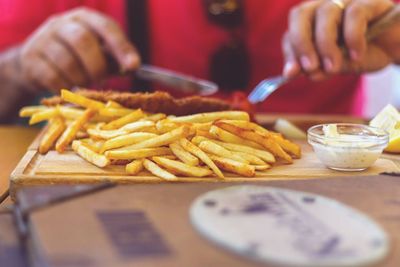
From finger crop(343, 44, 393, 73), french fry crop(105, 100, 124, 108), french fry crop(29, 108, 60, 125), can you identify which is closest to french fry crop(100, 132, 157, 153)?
french fry crop(105, 100, 124, 108)

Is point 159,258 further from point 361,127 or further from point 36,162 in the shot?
point 361,127

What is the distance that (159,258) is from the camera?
0.89m

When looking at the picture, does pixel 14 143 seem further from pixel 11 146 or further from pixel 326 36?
pixel 326 36

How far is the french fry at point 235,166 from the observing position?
1.38 m

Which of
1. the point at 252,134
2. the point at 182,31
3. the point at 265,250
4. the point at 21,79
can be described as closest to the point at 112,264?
the point at 265,250

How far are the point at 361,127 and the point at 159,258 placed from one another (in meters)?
0.83

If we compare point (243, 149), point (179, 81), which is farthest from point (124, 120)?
point (179, 81)

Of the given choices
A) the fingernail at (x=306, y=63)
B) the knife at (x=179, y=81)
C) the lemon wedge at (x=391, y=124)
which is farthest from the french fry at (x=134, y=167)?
the fingernail at (x=306, y=63)

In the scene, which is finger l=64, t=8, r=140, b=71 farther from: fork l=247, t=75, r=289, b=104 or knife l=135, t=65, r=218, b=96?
fork l=247, t=75, r=289, b=104

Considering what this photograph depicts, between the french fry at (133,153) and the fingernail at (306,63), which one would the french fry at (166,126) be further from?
the fingernail at (306,63)

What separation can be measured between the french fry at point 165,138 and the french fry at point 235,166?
0.09 meters

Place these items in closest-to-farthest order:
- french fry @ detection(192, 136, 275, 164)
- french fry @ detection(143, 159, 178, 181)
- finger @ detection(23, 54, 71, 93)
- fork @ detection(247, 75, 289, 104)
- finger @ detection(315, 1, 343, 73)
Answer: french fry @ detection(143, 159, 178, 181)
french fry @ detection(192, 136, 275, 164)
finger @ detection(315, 1, 343, 73)
fork @ detection(247, 75, 289, 104)
finger @ detection(23, 54, 71, 93)

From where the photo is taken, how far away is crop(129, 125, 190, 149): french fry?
1407mm

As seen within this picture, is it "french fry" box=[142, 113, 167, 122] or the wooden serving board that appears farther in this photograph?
"french fry" box=[142, 113, 167, 122]
